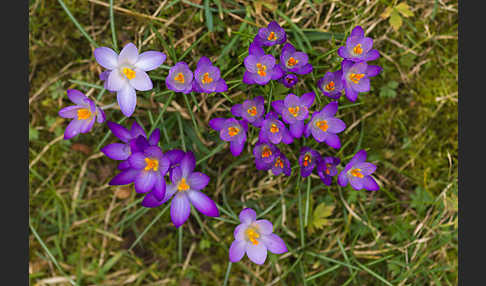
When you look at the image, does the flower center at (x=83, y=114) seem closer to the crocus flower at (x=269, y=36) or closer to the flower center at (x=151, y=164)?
the flower center at (x=151, y=164)

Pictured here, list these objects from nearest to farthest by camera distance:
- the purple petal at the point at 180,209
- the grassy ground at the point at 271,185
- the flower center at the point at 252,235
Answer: the purple petal at the point at 180,209
the flower center at the point at 252,235
the grassy ground at the point at 271,185

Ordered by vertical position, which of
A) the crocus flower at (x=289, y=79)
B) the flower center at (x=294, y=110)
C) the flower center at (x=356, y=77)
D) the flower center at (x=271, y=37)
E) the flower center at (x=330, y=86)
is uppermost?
the flower center at (x=271, y=37)

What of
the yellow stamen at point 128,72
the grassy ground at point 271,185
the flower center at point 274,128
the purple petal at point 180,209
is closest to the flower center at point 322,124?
the flower center at point 274,128

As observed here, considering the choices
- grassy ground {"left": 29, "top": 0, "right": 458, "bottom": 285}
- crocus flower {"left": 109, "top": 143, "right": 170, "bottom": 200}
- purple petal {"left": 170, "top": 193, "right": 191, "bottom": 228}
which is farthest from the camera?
grassy ground {"left": 29, "top": 0, "right": 458, "bottom": 285}

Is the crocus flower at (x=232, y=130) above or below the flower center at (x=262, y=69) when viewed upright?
below

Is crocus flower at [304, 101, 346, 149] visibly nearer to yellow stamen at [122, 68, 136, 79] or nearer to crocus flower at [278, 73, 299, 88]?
crocus flower at [278, 73, 299, 88]

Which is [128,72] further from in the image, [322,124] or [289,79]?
[322,124]

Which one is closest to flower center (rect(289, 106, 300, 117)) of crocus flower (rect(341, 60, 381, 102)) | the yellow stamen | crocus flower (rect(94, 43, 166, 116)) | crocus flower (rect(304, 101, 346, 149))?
crocus flower (rect(304, 101, 346, 149))
